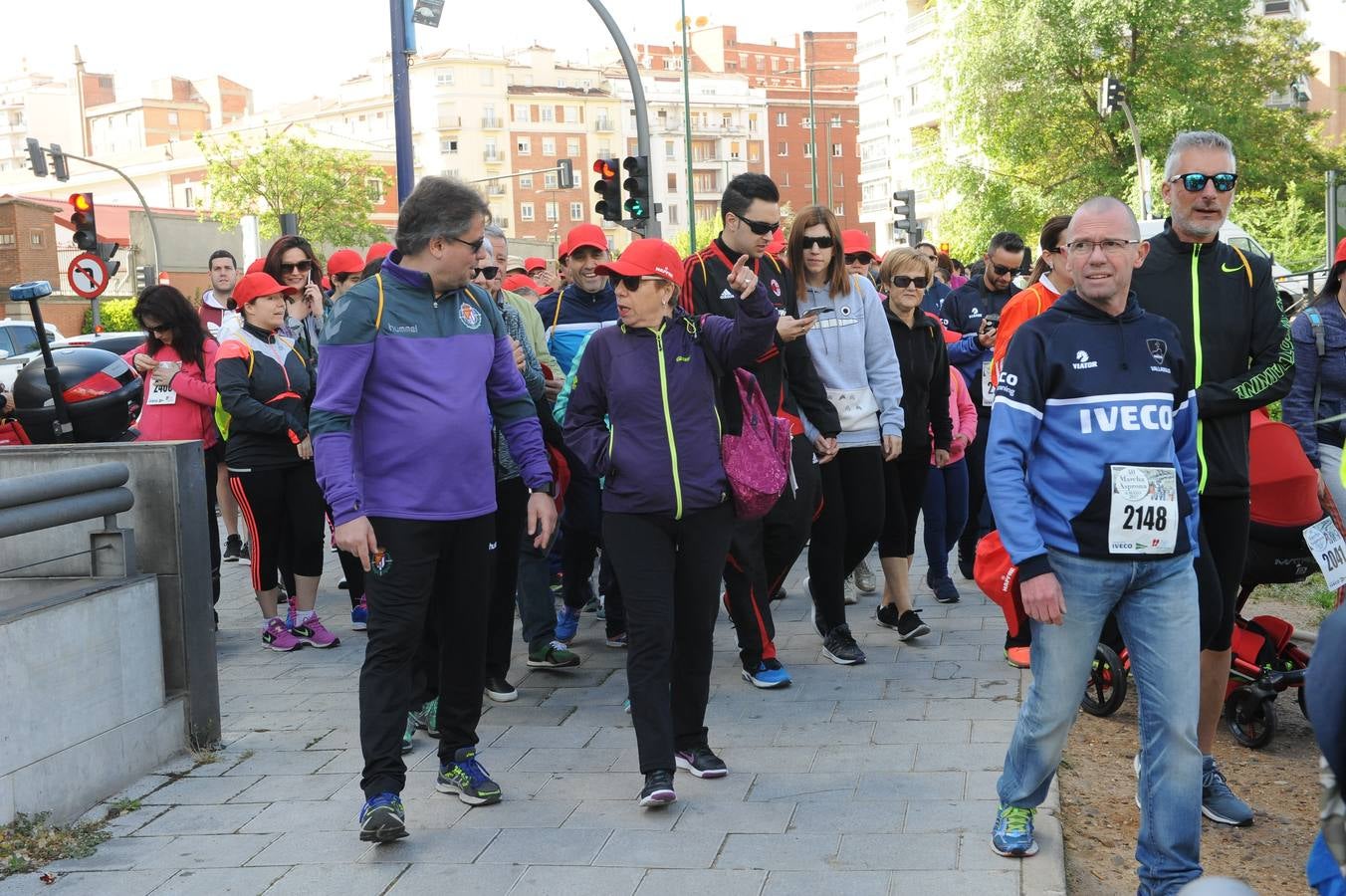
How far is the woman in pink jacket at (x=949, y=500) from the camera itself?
9016 millimetres

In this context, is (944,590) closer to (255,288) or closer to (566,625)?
(566,625)

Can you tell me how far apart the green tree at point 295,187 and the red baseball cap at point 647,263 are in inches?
2482

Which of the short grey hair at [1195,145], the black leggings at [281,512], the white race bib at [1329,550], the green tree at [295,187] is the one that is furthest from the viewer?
the green tree at [295,187]

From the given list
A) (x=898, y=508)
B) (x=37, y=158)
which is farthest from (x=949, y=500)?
(x=37, y=158)

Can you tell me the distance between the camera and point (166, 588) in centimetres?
614

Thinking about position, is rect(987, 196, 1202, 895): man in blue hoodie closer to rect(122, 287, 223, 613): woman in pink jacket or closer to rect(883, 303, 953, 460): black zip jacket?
rect(883, 303, 953, 460): black zip jacket

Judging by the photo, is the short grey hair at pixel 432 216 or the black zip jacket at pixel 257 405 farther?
the black zip jacket at pixel 257 405

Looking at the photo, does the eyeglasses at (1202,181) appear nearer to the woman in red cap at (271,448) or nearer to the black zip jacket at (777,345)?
the black zip jacket at (777,345)

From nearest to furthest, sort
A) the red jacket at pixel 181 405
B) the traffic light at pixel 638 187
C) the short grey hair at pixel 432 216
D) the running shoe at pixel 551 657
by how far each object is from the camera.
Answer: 1. the short grey hair at pixel 432 216
2. the running shoe at pixel 551 657
3. the red jacket at pixel 181 405
4. the traffic light at pixel 638 187

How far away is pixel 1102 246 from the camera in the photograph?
4359mm

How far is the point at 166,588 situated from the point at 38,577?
1.60ft

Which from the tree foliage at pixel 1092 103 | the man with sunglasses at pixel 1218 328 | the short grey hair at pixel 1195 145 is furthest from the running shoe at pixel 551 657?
the tree foliage at pixel 1092 103

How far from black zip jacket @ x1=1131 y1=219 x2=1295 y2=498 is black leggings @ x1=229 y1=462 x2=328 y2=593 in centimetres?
480

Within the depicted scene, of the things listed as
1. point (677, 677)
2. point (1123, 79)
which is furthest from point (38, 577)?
point (1123, 79)
